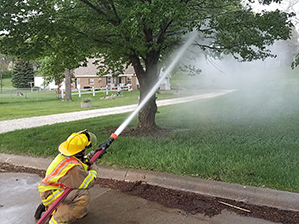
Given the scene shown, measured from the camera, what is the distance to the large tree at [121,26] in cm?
547

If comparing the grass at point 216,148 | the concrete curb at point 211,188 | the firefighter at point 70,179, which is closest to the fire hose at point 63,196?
the firefighter at point 70,179

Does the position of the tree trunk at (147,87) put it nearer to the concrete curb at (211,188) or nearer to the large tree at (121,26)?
the large tree at (121,26)

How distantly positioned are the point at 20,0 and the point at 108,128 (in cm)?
394

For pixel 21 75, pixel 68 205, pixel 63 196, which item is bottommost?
pixel 68 205

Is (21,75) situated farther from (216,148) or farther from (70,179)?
(70,179)

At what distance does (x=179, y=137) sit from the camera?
22.1 feet

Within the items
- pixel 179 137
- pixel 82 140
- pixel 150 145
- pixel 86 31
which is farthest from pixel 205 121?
pixel 82 140

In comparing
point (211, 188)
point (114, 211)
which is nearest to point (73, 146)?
point (114, 211)

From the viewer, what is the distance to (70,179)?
9.39 feet

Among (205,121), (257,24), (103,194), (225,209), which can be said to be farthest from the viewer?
(205,121)

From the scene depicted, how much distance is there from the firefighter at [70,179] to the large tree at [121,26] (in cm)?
288

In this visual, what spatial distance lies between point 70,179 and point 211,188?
1.89m

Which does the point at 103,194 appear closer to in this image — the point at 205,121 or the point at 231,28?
the point at 231,28

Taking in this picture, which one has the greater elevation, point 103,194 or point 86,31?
point 86,31
